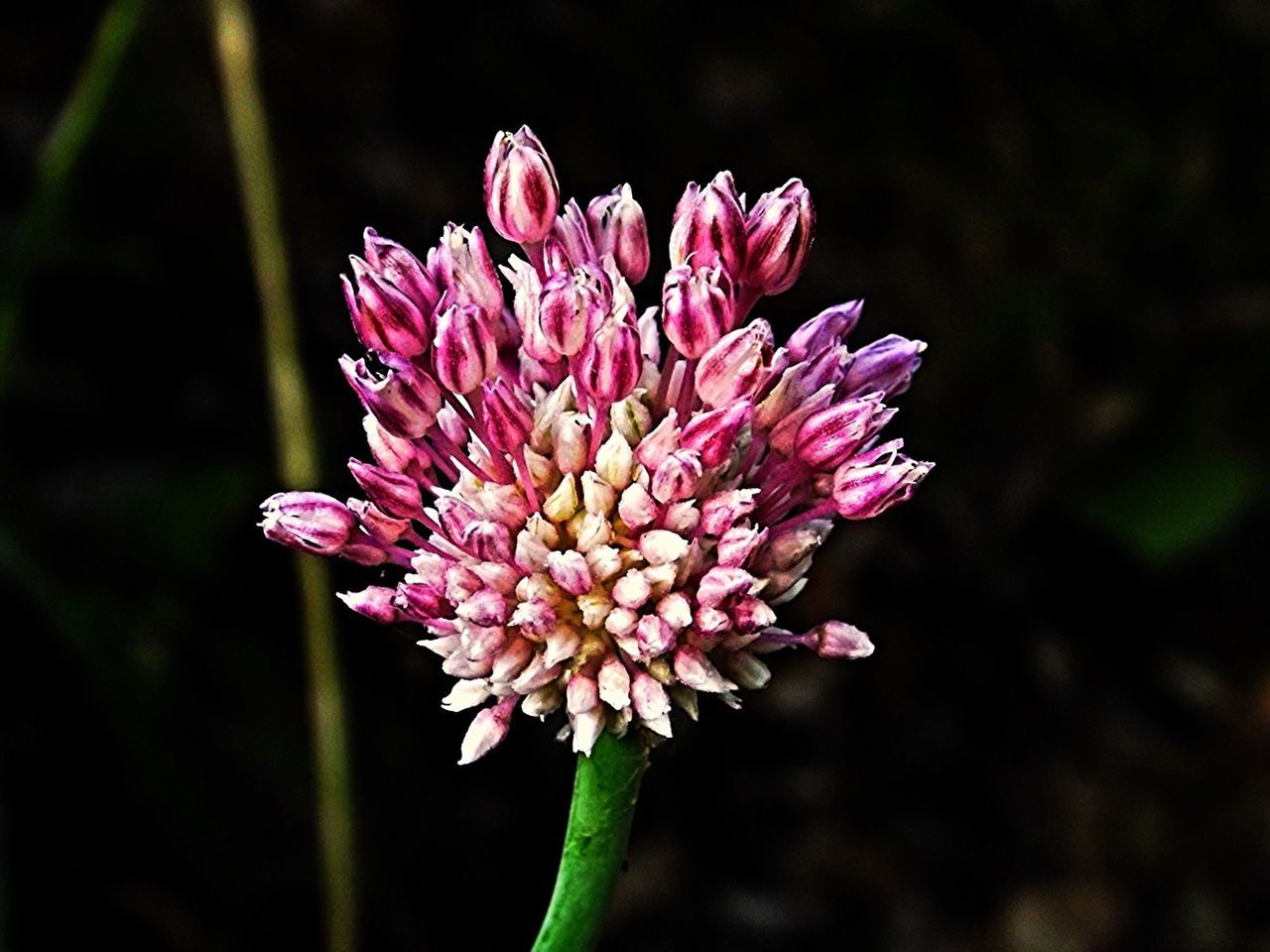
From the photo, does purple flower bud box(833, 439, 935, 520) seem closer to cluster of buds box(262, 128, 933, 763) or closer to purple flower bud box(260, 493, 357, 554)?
cluster of buds box(262, 128, 933, 763)

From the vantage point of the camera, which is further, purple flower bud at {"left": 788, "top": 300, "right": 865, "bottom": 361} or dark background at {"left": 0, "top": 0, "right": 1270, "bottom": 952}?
dark background at {"left": 0, "top": 0, "right": 1270, "bottom": 952}

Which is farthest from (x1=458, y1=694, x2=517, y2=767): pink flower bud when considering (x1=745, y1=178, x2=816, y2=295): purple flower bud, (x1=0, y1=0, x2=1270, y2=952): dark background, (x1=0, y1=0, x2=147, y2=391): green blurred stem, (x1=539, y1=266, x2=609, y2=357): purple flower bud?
(x1=0, y1=0, x2=1270, y2=952): dark background

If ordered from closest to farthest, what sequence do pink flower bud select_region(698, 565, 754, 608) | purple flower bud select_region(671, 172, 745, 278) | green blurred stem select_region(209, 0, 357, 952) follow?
pink flower bud select_region(698, 565, 754, 608) → purple flower bud select_region(671, 172, 745, 278) → green blurred stem select_region(209, 0, 357, 952)

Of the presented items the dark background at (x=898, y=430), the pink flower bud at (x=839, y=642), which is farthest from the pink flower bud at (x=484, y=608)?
the dark background at (x=898, y=430)

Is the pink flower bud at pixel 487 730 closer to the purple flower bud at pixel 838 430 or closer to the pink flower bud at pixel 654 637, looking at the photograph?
the pink flower bud at pixel 654 637

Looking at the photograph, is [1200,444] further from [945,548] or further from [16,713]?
[16,713]

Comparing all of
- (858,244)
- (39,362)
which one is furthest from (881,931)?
(39,362)
